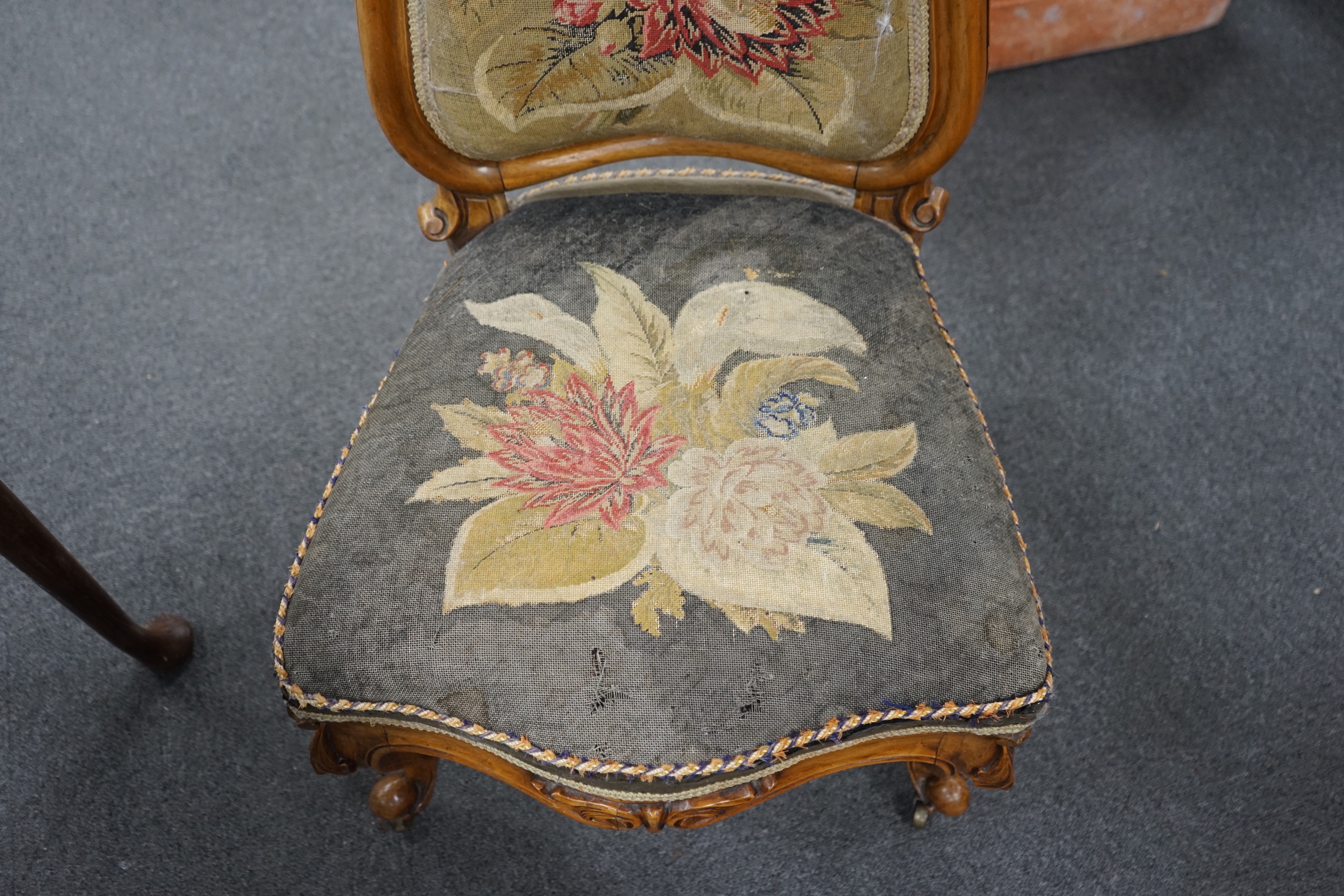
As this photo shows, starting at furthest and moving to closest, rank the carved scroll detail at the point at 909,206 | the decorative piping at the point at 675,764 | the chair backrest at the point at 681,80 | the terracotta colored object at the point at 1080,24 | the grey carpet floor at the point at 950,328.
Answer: the terracotta colored object at the point at 1080,24, the grey carpet floor at the point at 950,328, the carved scroll detail at the point at 909,206, the chair backrest at the point at 681,80, the decorative piping at the point at 675,764

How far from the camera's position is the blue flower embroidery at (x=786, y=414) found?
0.67 meters

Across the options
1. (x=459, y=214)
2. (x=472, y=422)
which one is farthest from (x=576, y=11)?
(x=472, y=422)

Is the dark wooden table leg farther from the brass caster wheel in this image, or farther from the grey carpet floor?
the brass caster wheel

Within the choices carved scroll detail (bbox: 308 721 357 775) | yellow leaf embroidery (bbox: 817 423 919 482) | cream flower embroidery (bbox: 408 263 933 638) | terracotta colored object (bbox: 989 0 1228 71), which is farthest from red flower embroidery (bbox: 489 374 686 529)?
terracotta colored object (bbox: 989 0 1228 71)

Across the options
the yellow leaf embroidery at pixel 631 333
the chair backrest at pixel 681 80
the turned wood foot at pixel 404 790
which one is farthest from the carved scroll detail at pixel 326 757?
the chair backrest at pixel 681 80

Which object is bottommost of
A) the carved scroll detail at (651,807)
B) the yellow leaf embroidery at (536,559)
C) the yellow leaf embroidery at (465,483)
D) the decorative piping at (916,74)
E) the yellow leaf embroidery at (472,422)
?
the carved scroll detail at (651,807)

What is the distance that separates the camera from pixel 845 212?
81 cm

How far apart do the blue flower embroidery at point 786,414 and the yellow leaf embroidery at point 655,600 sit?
13cm

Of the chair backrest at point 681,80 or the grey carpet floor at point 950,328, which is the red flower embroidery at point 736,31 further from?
the grey carpet floor at point 950,328

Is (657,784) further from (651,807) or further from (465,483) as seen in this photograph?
(465,483)

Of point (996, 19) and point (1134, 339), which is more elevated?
point (996, 19)

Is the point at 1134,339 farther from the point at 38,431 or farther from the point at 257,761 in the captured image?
the point at 38,431

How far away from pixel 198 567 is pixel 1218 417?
120cm

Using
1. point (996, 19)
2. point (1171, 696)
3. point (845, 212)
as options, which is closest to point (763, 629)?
point (845, 212)
